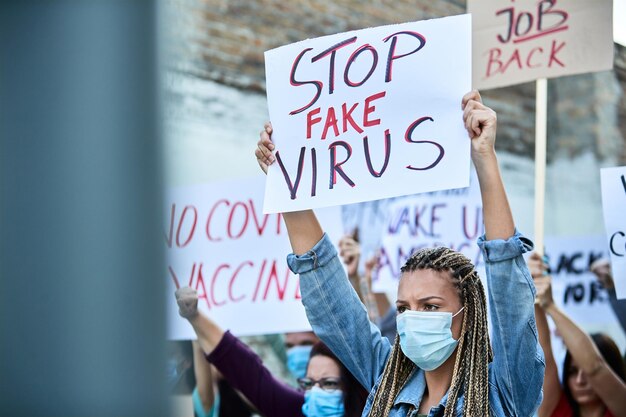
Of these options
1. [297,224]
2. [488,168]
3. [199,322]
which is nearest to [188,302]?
[199,322]

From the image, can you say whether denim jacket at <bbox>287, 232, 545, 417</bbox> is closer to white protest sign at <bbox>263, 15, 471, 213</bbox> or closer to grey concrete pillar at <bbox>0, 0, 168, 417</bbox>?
white protest sign at <bbox>263, 15, 471, 213</bbox>

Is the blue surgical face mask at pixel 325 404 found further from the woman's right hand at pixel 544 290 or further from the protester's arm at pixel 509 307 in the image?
the protester's arm at pixel 509 307

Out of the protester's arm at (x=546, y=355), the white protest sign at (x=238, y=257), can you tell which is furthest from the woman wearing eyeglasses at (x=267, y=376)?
the protester's arm at (x=546, y=355)

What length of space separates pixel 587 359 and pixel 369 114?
1930 mm

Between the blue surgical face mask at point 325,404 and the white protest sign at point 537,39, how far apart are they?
4.94ft

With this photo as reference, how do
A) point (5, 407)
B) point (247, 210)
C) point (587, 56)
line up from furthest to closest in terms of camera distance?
point (247, 210), point (587, 56), point (5, 407)

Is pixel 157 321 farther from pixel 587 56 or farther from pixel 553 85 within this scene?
pixel 553 85

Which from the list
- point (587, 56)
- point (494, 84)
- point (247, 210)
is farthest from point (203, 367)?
point (587, 56)

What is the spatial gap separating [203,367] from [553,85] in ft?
16.0

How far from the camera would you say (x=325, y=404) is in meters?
3.35

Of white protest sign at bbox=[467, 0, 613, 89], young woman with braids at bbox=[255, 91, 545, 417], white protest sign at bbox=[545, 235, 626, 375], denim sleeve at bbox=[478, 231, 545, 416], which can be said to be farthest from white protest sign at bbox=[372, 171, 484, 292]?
denim sleeve at bbox=[478, 231, 545, 416]

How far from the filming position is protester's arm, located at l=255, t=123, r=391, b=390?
2100 millimetres

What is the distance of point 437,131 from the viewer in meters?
2.17

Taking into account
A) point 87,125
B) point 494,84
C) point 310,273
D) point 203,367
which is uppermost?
point 494,84
